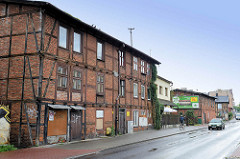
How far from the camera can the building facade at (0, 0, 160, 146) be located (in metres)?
13.3

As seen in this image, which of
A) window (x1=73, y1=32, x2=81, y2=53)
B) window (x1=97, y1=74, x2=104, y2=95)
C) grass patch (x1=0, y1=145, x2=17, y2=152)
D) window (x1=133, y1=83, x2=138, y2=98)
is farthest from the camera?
window (x1=133, y1=83, x2=138, y2=98)

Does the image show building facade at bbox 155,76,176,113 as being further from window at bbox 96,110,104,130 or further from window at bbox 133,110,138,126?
window at bbox 96,110,104,130

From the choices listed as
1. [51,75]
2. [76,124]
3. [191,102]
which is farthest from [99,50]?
[191,102]

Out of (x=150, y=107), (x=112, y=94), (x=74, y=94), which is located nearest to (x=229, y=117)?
(x=150, y=107)

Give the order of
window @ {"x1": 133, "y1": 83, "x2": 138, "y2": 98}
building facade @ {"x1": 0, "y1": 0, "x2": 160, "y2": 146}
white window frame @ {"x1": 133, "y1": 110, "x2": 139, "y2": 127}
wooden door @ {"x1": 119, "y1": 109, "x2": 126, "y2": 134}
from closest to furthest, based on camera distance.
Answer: building facade @ {"x1": 0, "y1": 0, "x2": 160, "y2": 146}
wooden door @ {"x1": 119, "y1": 109, "x2": 126, "y2": 134}
white window frame @ {"x1": 133, "y1": 110, "x2": 139, "y2": 127}
window @ {"x1": 133, "y1": 83, "x2": 138, "y2": 98}

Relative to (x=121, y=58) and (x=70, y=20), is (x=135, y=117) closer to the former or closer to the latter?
(x=121, y=58)

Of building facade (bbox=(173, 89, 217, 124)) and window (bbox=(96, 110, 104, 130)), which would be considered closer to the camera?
window (bbox=(96, 110, 104, 130))

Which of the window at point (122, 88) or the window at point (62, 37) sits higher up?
the window at point (62, 37)

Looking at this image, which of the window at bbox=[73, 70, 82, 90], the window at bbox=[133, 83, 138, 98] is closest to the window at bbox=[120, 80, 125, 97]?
the window at bbox=[133, 83, 138, 98]

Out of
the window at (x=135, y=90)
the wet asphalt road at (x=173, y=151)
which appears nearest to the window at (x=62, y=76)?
the wet asphalt road at (x=173, y=151)

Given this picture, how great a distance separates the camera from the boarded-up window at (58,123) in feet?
45.4

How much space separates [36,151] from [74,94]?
17.0ft

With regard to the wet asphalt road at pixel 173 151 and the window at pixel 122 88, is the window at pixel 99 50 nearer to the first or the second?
the window at pixel 122 88

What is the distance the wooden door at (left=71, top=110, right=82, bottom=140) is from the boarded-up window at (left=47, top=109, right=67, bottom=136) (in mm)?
691
